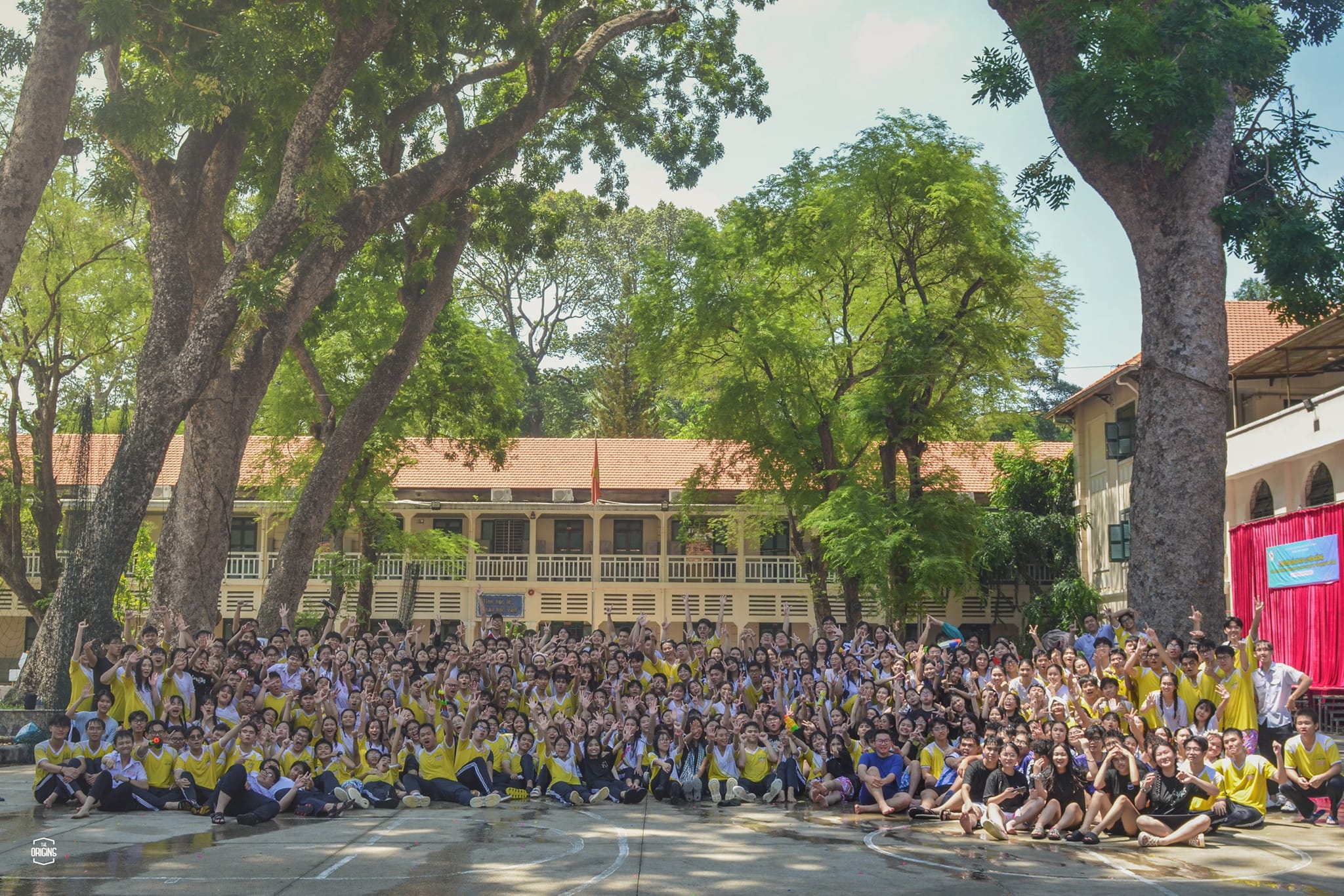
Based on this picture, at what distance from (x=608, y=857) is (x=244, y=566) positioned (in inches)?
1134

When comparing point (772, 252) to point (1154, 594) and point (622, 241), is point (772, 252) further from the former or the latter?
point (622, 241)

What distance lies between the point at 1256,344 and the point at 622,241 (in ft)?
103

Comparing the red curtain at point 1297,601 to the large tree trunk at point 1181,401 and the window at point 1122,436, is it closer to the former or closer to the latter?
the window at point 1122,436

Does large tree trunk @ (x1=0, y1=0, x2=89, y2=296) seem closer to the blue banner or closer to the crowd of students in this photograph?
the crowd of students

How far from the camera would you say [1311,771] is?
11070mm

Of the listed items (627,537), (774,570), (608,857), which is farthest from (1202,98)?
(627,537)

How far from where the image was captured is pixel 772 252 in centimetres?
2677

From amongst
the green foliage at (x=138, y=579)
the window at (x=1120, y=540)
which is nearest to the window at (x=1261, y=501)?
the window at (x=1120, y=540)

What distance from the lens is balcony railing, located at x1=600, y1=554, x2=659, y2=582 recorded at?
1394 inches

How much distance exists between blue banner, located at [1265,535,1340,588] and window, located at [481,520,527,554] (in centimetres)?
2188

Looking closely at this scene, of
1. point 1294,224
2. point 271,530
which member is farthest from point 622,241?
point 1294,224

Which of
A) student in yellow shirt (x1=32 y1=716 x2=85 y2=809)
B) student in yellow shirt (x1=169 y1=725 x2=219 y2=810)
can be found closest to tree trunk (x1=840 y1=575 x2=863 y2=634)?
student in yellow shirt (x1=169 y1=725 x2=219 y2=810)

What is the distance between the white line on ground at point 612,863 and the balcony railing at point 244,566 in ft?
86.6

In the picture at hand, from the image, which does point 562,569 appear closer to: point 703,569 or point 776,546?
point 703,569
